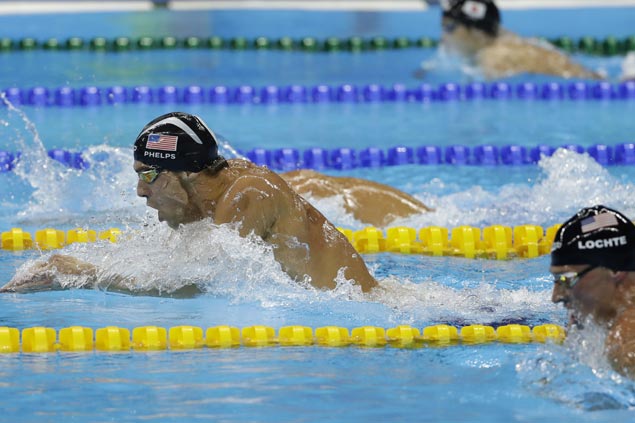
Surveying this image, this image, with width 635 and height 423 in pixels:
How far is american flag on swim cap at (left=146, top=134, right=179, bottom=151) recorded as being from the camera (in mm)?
3914

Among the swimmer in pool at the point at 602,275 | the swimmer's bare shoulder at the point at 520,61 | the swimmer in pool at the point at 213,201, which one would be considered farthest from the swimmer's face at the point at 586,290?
the swimmer's bare shoulder at the point at 520,61

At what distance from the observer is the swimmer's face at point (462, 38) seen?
8539 millimetres

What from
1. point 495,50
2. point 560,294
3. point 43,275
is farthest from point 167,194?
point 495,50

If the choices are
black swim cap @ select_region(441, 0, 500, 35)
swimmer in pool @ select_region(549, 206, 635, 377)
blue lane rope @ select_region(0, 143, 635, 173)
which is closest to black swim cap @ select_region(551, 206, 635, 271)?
swimmer in pool @ select_region(549, 206, 635, 377)

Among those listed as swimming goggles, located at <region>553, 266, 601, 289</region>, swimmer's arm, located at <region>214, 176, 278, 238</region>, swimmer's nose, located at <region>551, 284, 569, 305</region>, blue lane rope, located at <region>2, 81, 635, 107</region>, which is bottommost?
swimmer's nose, located at <region>551, 284, 569, 305</region>

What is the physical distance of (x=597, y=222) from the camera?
3.09 meters

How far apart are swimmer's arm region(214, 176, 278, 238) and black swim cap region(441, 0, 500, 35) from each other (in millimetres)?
4860

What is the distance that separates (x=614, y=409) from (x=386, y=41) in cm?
736

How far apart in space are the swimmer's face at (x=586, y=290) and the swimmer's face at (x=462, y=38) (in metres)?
5.59

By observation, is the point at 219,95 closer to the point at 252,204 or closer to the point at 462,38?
the point at 462,38

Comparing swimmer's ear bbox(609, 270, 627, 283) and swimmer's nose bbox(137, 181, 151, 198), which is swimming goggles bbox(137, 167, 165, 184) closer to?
swimmer's nose bbox(137, 181, 151, 198)

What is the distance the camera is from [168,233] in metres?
4.27

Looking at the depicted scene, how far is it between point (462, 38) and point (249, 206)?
5065 mm

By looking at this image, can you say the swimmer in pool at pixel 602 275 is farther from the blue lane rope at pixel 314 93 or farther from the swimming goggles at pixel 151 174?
the blue lane rope at pixel 314 93
